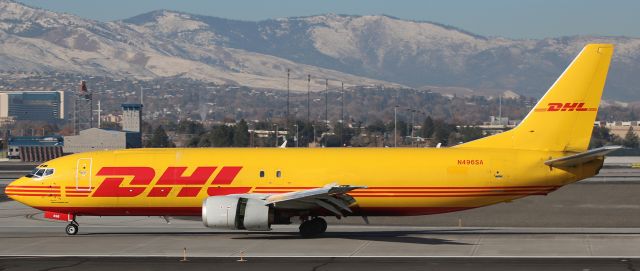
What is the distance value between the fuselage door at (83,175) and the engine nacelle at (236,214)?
19.6 ft

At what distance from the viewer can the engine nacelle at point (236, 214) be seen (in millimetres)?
40219

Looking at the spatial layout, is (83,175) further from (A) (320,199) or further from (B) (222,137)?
(B) (222,137)

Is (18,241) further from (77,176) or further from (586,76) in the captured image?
(586,76)

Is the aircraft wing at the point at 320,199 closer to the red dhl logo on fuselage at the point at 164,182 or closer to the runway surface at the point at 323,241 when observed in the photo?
the runway surface at the point at 323,241

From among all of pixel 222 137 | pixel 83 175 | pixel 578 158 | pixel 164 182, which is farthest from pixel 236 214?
pixel 222 137

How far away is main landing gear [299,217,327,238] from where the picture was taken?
42906 millimetres

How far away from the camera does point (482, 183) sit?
4209 centimetres

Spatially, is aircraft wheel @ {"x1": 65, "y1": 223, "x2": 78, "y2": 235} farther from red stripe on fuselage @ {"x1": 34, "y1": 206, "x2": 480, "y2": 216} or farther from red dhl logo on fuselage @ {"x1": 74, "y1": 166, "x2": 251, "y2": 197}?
red dhl logo on fuselage @ {"x1": 74, "y1": 166, "x2": 251, "y2": 197}

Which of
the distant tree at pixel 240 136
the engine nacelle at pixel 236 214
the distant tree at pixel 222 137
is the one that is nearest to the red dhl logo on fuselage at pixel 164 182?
the engine nacelle at pixel 236 214

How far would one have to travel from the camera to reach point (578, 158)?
134 feet

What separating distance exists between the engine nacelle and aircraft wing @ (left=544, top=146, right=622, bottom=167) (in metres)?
11.2

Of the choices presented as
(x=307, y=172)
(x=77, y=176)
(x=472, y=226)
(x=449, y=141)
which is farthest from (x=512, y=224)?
(x=449, y=141)

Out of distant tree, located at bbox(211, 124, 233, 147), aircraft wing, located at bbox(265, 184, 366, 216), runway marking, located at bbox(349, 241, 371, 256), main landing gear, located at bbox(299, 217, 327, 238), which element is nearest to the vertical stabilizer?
aircraft wing, located at bbox(265, 184, 366, 216)

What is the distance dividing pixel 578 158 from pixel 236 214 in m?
13.1
